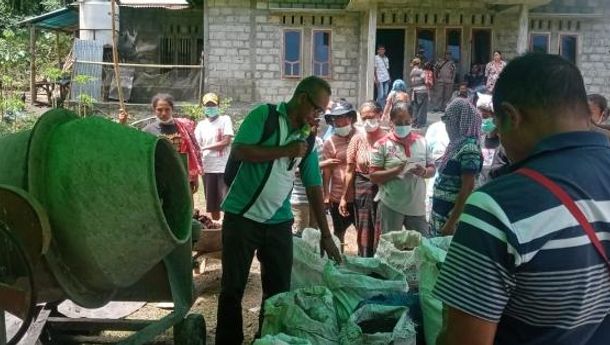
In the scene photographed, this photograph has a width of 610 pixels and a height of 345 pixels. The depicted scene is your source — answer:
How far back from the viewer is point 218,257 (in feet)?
21.0

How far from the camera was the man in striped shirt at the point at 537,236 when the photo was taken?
1.39 metres

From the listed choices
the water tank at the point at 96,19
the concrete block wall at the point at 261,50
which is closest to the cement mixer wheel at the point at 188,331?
the concrete block wall at the point at 261,50

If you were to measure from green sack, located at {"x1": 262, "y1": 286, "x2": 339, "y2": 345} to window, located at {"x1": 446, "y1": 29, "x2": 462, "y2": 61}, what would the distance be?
16084mm

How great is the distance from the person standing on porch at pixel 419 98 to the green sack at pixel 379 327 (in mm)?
13577

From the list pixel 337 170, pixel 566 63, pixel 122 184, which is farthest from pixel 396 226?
pixel 566 63

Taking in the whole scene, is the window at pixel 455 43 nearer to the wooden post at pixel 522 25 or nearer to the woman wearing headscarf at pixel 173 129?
the wooden post at pixel 522 25

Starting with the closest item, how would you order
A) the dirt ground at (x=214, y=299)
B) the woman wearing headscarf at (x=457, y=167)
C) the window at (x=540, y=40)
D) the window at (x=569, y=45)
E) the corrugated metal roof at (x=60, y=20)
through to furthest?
the woman wearing headscarf at (x=457, y=167)
the dirt ground at (x=214, y=299)
the window at (x=569, y=45)
the window at (x=540, y=40)
the corrugated metal roof at (x=60, y=20)

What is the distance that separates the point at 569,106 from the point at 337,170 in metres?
4.70

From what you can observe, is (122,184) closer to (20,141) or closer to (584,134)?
(20,141)

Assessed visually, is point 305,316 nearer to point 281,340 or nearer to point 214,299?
point 281,340

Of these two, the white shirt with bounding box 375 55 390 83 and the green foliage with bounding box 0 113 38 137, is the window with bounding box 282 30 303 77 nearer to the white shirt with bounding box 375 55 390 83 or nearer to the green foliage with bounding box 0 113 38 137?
the white shirt with bounding box 375 55 390 83

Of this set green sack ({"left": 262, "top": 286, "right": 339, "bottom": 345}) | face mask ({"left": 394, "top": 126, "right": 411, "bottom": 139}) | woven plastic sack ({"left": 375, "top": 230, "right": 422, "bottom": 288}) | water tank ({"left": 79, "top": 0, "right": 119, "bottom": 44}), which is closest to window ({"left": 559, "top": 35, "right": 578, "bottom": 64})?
water tank ({"left": 79, "top": 0, "right": 119, "bottom": 44})

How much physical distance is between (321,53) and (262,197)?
14575mm

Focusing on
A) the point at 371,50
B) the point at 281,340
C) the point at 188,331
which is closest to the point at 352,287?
the point at 281,340
